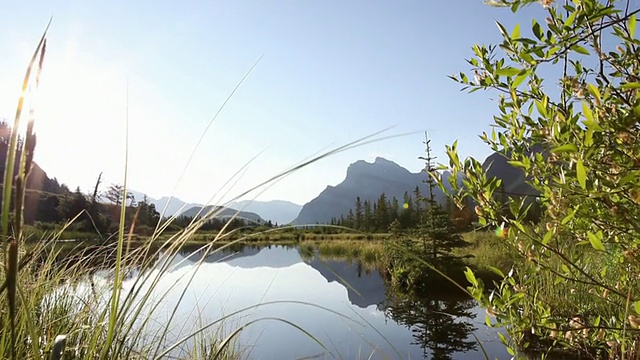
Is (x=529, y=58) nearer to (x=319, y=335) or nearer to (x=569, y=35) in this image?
(x=569, y=35)

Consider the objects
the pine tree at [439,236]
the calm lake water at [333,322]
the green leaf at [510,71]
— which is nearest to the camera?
the green leaf at [510,71]

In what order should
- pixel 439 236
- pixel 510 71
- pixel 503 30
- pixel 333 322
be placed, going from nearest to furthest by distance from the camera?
pixel 510 71 → pixel 503 30 → pixel 333 322 → pixel 439 236

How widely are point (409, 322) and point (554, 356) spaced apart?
99.5 inches

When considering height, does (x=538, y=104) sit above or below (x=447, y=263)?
above

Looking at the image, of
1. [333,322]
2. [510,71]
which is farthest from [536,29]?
[333,322]

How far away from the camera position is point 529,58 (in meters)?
1.11

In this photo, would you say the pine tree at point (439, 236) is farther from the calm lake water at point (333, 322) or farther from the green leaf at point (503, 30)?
the green leaf at point (503, 30)

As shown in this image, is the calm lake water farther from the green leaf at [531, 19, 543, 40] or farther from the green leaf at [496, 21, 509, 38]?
the green leaf at [531, 19, 543, 40]

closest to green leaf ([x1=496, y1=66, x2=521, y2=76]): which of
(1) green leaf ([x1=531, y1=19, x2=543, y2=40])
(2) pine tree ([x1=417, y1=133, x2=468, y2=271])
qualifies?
(1) green leaf ([x1=531, y1=19, x2=543, y2=40])

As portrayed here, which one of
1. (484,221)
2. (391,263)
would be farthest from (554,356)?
(391,263)

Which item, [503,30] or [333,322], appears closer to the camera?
[503,30]

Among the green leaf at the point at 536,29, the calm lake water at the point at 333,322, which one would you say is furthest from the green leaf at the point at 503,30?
the calm lake water at the point at 333,322

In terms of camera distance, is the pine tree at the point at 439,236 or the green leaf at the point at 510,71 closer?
the green leaf at the point at 510,71

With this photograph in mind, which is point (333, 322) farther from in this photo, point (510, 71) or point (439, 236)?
point (510, 71)
